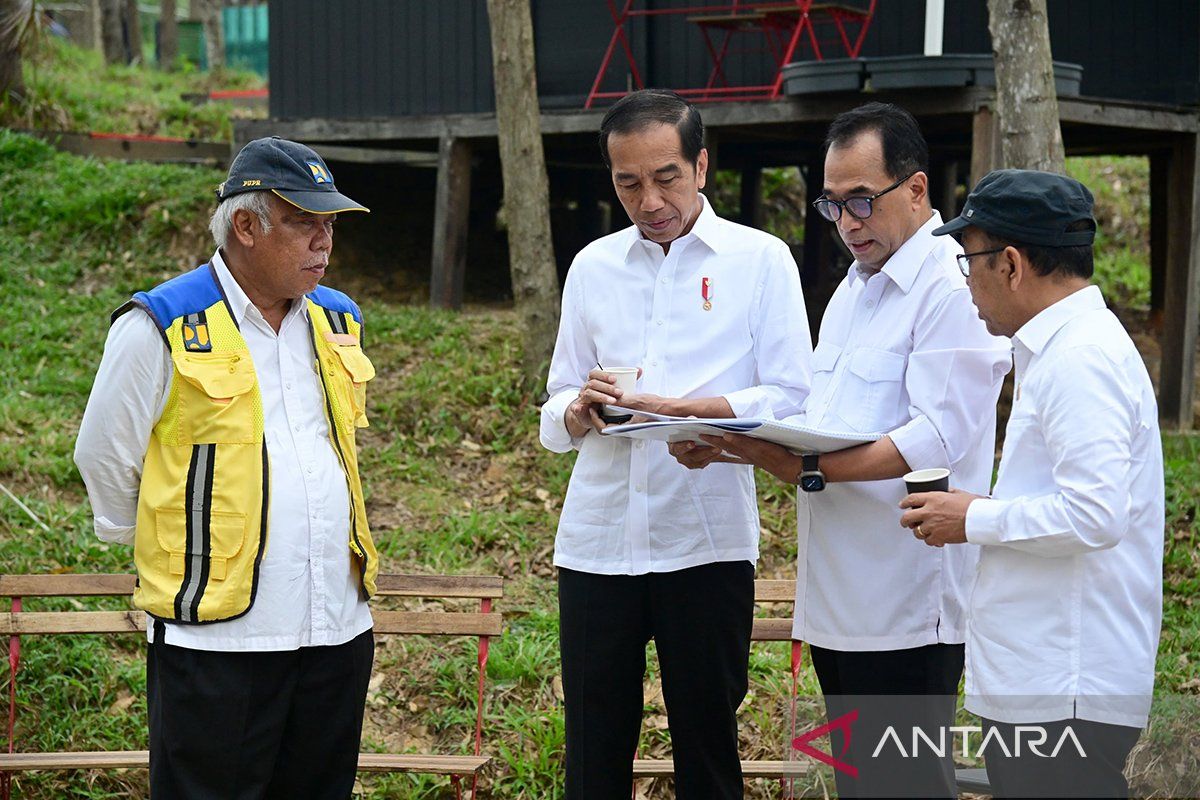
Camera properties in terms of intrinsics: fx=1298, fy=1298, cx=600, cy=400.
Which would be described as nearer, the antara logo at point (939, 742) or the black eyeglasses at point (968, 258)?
the antara logo at point (939, 742)

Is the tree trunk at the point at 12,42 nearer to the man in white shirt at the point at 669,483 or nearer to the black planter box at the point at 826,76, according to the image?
the black planter box at the point at 826,76

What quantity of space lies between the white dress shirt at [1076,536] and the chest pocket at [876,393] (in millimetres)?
503

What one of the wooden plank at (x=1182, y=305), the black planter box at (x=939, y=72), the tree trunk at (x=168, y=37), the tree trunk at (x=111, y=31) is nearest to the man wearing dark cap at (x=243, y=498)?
the black planter box at (x=939, y=72)

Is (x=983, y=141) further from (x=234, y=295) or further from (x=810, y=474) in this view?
(x=234, y=295)

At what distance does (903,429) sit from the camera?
3.29 meters

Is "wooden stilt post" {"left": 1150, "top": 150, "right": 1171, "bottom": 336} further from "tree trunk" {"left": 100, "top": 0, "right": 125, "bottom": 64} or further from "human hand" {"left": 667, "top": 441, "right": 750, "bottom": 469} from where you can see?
"tree trunk" {"left": 100, "top": 0, "right": 125, "bottom": 64}

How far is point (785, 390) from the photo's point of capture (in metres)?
3.58

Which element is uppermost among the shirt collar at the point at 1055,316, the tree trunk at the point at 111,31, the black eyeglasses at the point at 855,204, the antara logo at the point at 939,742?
the tree trunk at the point at 111,31

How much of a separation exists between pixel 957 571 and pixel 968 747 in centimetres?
183

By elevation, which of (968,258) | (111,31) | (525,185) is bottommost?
(968,258)

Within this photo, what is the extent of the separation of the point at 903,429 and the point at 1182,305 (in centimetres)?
Result: 762

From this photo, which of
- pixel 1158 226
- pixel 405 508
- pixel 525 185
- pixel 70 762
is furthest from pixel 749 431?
pixel 1158 226

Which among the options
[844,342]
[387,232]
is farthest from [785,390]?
[387,232]

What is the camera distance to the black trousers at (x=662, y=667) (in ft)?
12.0
